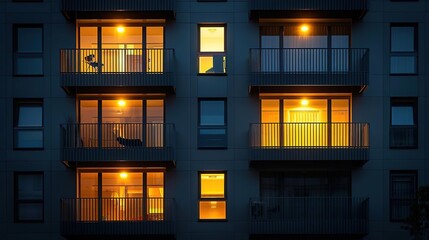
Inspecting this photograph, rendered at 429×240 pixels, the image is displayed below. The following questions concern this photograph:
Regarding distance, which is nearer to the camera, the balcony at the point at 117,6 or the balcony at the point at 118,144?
the balcony at the point at 118,144

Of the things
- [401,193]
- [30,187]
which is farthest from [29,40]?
[401,193]

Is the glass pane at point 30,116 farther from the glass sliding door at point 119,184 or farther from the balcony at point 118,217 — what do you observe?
the balcony at point 118,217

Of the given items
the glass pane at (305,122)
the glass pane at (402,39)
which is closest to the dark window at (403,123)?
the glass pane at (402,39)

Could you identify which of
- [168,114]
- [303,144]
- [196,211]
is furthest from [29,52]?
[303,144]

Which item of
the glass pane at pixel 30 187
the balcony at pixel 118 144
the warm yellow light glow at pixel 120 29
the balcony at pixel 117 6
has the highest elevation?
the balcony at pixel 117 6

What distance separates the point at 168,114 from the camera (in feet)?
71.8

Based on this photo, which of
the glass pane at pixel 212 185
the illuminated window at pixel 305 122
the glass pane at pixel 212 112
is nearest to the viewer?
the illuminated window at pixel 305 122

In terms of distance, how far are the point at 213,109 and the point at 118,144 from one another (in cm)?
360

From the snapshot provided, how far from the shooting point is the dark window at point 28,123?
71.6ft

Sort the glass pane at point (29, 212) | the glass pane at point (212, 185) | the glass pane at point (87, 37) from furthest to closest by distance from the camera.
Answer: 1. the glass pane at point (87, 37)
2. the glass pane at point (212, 185)
3. the glass pane at point (29, 212)

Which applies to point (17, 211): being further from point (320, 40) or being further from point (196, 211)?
point (320, 40)

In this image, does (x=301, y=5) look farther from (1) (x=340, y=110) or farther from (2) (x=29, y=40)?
(2) (x=29, y=40)

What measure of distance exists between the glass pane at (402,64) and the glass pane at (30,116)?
12.7 meters

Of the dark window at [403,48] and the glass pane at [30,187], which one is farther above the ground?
the dark window at [403,48]
